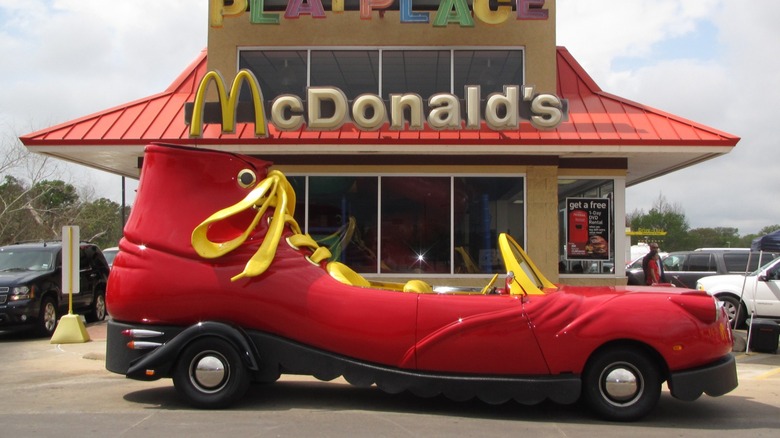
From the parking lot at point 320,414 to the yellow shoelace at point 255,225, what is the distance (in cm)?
138

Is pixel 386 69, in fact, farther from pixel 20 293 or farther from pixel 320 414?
pixel 320 414

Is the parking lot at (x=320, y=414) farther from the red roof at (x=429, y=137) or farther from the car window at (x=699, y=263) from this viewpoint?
the car window at (x=699, y=263)

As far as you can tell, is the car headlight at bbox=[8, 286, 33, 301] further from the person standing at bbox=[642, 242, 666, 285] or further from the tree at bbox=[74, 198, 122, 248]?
the tree at bbox=[74, 198, 122, 248]

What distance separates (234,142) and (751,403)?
833 centimetres

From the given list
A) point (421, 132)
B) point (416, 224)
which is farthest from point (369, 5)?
point (416, 224)

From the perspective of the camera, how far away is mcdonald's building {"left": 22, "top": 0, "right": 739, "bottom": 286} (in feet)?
37.9

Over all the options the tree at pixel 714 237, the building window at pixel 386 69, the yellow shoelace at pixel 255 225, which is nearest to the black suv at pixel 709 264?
the building window at pixel 386 69

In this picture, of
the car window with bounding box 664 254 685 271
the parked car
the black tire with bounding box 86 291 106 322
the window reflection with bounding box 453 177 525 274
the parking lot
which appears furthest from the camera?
the car window with bounding box 664 254 685 271

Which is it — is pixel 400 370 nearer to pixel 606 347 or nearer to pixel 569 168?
pixel 606 347

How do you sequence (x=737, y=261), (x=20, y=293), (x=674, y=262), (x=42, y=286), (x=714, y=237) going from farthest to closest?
(x=714, y=237)
(x=674, y=262)
(x=737, y=261)
(x=42, y=286)
(x=20, y=293)

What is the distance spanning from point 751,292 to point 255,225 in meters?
11.2

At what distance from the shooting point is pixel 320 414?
6449mm

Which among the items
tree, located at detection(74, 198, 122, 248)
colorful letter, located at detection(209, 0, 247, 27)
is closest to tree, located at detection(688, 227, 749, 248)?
tree, located at detection(74, 198, 122, 248)

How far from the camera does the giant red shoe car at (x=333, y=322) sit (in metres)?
6.14
